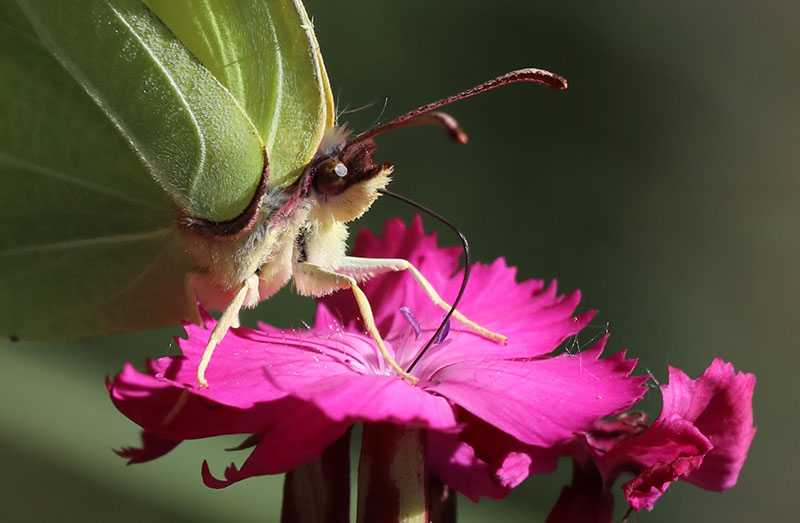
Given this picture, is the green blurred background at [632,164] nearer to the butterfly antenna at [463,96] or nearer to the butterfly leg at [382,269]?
the butterfly leg at [382,269]

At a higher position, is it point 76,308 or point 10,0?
point 10,0

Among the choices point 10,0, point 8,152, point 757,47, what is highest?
point 757,47

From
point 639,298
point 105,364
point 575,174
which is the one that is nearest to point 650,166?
point 575,174

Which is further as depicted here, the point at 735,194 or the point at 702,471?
the point at 735,194

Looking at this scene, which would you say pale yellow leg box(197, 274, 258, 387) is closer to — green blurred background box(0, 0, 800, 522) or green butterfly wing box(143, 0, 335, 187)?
green butterfly wing box(143, 0, 335, 187)

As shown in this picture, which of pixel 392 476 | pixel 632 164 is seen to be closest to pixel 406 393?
pixel 392 476

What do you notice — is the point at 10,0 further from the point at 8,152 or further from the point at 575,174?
the point at 575,174

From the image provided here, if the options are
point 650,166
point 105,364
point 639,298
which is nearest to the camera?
point 105,364

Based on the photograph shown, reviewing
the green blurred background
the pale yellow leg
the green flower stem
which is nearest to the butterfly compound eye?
the pale yellow leg
